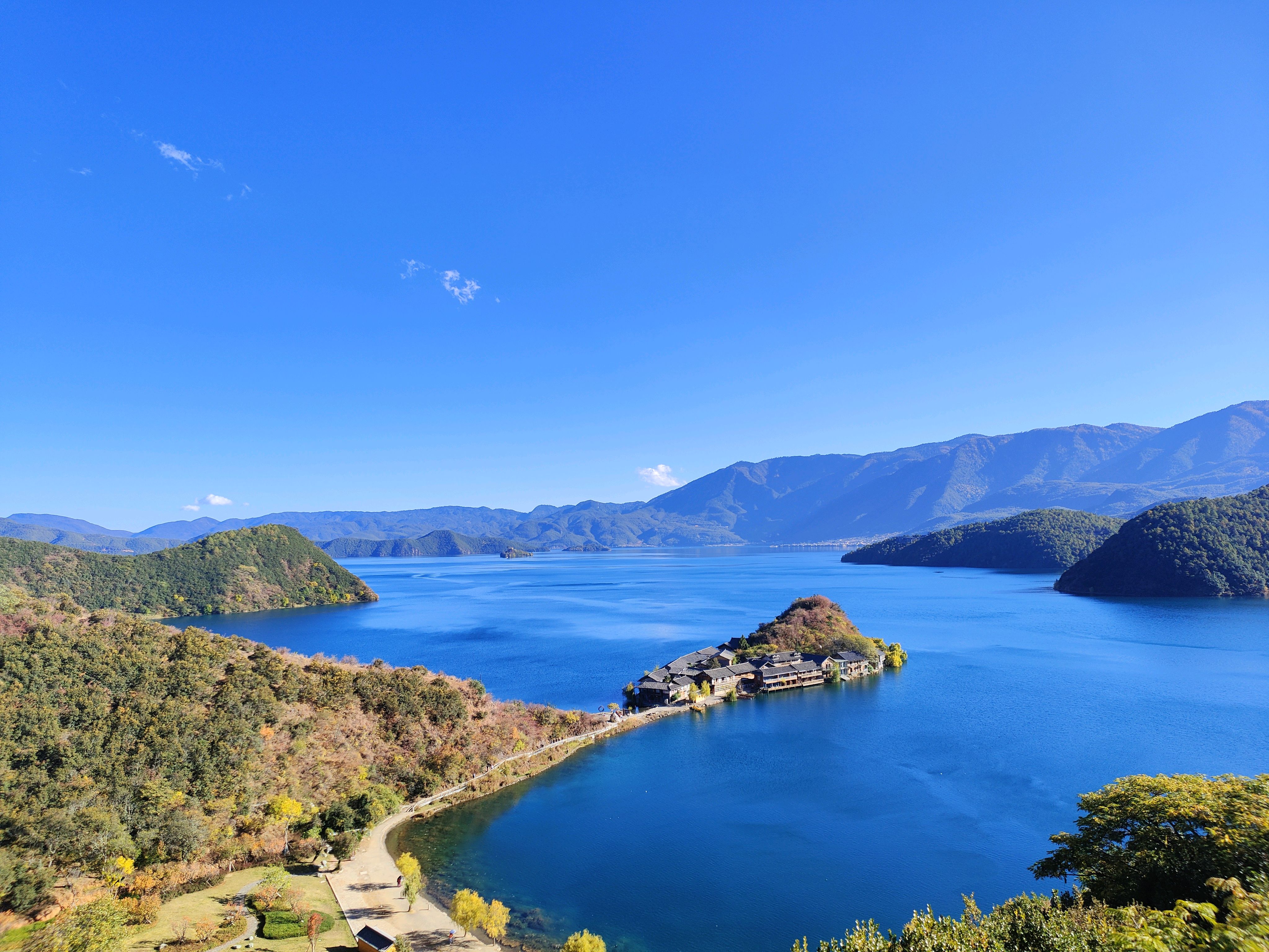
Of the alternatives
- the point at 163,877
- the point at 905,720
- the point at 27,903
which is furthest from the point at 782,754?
the point at 27,903

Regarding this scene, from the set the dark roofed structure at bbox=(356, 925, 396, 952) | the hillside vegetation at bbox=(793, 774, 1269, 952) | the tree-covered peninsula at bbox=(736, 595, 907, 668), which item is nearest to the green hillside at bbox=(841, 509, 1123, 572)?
the tree-covered peninsula at bbox=(736, 595, 907, 668)

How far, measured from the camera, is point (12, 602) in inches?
1213

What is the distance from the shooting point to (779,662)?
59.1m

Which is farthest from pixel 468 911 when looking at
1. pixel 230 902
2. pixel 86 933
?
pixel 86 933

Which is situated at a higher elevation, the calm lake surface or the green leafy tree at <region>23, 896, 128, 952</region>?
the green leafy tree at <region>23, 896, 128, 952</region>

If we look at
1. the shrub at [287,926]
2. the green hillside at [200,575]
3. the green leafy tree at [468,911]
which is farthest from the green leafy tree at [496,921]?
the green hillside at [200,575]

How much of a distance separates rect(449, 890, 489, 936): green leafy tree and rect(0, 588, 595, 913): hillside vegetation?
7147 mm

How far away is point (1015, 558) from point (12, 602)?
197m

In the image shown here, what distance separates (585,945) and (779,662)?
1707 inches

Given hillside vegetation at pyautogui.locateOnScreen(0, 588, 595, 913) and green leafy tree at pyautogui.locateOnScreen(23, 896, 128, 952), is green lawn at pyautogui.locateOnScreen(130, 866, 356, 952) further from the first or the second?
green leafy tree at pyautogui.locateOnScreen(23, 896, 128, 952)

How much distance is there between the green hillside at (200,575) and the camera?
104 m

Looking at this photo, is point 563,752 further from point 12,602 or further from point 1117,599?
point 1117,599

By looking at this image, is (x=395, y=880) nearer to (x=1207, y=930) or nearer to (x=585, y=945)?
(x=585, y=945)

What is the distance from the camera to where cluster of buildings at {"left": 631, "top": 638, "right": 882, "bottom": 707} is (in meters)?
53.1
